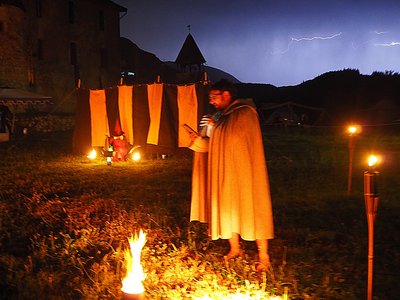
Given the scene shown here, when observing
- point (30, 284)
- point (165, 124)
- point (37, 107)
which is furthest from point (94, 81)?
point (30, 284)

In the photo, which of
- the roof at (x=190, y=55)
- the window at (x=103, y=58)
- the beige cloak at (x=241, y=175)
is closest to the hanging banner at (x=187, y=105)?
the beige cloak at (x=241, y=175)

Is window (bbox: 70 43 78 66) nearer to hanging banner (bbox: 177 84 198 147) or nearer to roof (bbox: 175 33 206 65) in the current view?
roof (bbox: 175 33 206 65)

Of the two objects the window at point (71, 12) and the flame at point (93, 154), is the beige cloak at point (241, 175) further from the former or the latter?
the window at point (71, 12)

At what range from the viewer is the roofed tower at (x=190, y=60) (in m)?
34.8

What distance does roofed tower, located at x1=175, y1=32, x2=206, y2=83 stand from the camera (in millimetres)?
34844

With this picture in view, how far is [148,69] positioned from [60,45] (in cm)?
1870

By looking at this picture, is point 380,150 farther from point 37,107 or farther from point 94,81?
point 94,81

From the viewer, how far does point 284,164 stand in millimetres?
11906

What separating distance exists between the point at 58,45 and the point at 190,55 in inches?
388

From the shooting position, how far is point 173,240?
527 centimetres

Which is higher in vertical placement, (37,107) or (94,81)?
(94,81)

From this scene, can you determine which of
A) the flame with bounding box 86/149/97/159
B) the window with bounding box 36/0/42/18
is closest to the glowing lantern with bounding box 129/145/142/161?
the flame with bounding box 86/149/97/159

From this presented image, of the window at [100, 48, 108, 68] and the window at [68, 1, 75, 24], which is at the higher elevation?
the window at [68, 1, 75, 24]

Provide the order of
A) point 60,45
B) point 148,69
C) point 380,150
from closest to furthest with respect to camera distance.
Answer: point 380,150 → point 60,45 → point 148,69
